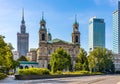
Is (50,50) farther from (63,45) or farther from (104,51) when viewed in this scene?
(104,51)

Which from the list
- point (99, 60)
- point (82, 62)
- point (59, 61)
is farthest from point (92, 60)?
point (59, 61)

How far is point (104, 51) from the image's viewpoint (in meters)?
112

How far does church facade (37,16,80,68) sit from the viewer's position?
132 m

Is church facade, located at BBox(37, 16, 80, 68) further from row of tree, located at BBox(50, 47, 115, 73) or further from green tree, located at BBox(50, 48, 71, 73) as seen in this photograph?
green tree, located at BBox(50, 48, 71, 73)

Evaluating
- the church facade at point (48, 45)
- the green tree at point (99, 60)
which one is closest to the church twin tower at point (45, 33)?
the church facade at point (48, 45)

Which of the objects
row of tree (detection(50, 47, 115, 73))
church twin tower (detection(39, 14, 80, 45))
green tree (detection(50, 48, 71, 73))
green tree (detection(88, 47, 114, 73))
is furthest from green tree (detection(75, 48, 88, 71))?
church twin tower (detection(39, 14, 80, 45))

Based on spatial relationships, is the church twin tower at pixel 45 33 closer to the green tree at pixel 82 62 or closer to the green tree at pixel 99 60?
the green tree at pixel 99 60

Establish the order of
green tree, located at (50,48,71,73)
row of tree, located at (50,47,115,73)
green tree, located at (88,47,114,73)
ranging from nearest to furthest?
green tree, located at (50,48,71,73), row of tree, located at (50,47,115,73), green tree, located at (88,47,114,73)

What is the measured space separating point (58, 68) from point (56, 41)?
4535cm

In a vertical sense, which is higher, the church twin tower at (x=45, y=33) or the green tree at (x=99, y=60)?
the church twin tower at (x=45, y=33)

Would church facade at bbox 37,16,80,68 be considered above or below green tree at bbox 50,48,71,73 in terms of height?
above

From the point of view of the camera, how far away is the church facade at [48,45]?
433 ft

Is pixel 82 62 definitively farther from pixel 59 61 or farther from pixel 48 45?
pixel 48 45

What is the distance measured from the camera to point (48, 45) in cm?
13462
